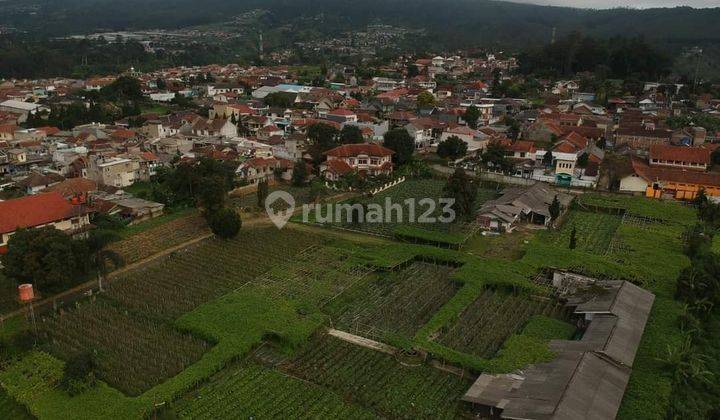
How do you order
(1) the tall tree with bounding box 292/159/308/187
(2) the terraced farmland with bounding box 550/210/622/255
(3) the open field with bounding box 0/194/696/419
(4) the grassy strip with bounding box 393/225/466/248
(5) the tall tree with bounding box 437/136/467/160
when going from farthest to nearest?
(5) the tall tree with bounding box 437/136/467/160 → (1) the tall tree with bounding box 292/159/308/187 → (2) the terraced farmland with bounding box 550/210/622/255 → (4) the grassy strip with bounding box 393/225/466/248 → (3) the open field with bounding box 0/194/696/419

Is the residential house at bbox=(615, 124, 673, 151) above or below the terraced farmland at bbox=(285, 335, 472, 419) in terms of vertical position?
above

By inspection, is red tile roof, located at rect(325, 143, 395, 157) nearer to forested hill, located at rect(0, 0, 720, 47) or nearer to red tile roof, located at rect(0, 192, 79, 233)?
red tile roof, located at rect(0, 192, 79, 233)

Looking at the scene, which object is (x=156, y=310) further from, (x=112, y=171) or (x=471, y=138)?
(x=471, y=138)

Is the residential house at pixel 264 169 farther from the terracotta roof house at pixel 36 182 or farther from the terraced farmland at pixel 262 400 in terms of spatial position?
the terraced farmland at pixel 262 400

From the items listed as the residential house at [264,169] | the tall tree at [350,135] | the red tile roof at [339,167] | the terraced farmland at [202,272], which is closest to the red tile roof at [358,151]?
the red tile roof at [339,167]

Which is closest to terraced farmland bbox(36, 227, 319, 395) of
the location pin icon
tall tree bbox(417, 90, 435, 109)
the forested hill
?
the location pin icon

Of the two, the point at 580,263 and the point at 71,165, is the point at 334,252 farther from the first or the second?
the point at 71,165
